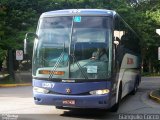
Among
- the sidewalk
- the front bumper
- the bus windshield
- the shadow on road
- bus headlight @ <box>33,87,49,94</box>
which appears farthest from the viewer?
the sidewalk

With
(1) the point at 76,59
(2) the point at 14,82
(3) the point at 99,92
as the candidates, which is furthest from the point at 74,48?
(2) the point at 14,82

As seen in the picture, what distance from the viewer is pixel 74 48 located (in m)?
11.5

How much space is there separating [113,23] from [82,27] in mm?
959

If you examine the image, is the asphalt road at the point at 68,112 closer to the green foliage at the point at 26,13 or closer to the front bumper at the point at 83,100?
the front bumper at the point at 83,100

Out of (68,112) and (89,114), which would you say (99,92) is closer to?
(89,114)

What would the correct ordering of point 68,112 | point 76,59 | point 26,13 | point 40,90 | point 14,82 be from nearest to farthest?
→ point 76,59 < point 40,90 < point 68,112 < point 14,82 < point 26,13

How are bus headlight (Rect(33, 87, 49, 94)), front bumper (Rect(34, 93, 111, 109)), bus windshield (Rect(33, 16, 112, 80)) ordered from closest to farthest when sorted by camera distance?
front bumper (Rect(34, 93, 111, 109)), bus windshield (Rect(33, 16, 112, 80)), bus headlight (Rect(33, 87, 49, 94))

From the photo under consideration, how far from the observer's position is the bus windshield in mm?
11289

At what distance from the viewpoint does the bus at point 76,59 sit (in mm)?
11180

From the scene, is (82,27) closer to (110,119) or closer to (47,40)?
(47,40)

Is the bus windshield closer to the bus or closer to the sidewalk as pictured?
the bus

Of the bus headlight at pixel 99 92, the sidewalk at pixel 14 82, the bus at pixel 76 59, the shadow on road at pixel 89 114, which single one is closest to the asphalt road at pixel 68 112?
the shadow on road at pixel 89 114

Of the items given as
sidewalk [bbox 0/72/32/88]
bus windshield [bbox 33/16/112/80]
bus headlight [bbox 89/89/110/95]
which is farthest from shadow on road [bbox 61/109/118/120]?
sidewalk [bbox 0/72/32/88]

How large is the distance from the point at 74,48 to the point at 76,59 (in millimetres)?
335
